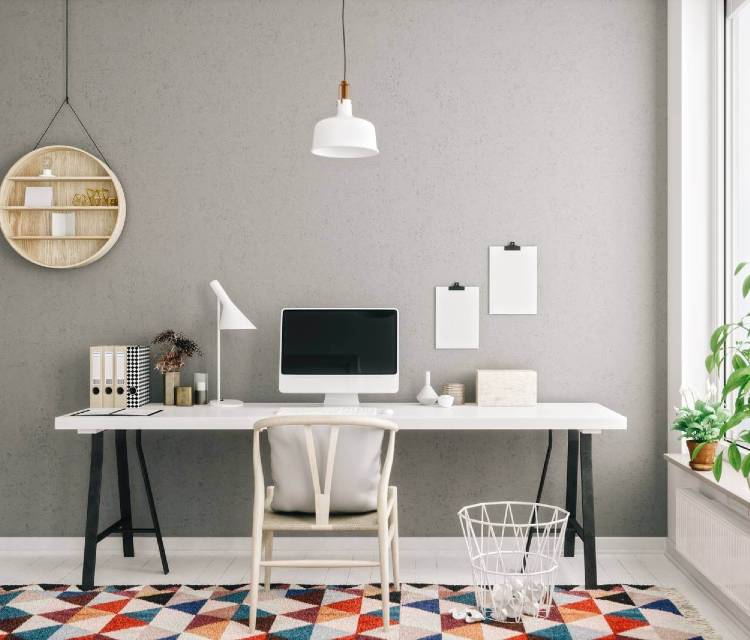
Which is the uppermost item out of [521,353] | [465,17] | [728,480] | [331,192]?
[465,17]

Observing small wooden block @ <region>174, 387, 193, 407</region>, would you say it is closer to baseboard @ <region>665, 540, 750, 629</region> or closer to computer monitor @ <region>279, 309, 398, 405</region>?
computer monitor @ <region>279, 309, 398, 405</region>

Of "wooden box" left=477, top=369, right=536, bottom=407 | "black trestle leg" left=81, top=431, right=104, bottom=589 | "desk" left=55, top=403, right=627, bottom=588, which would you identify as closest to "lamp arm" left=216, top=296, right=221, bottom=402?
"desk" left=55, top=403, right=627, bottom=588

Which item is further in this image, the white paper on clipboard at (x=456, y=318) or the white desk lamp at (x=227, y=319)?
the white paper on clipboard at (x=456, y=318)

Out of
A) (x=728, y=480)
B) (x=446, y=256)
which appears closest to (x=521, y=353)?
(x=446, y=256)

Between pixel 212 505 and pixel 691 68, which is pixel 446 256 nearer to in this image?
pixel 691 68

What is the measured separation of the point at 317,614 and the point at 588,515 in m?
1.17

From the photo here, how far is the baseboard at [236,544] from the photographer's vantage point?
357 centimetres

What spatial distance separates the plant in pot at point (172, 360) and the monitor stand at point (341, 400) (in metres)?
0.68

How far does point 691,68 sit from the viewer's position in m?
3.42

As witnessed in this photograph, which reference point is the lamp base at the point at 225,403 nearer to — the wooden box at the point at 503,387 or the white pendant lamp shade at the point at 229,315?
the white pendant lamp shade at the point at 229,315

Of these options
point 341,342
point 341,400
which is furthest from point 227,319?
point 341,400

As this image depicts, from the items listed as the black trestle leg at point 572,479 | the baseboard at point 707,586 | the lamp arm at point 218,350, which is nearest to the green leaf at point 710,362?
the baseboard at point 707,586

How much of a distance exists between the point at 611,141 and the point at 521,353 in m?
1.11

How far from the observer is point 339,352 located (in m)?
3.41
